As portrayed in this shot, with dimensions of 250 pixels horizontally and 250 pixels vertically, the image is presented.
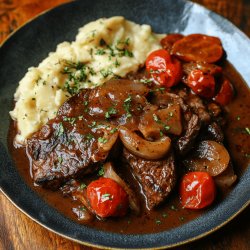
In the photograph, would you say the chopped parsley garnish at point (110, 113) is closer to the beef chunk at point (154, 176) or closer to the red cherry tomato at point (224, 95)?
the beef chunk at point (154, 176)

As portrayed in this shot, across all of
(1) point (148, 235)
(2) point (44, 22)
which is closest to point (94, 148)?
(1) point (148, 235)

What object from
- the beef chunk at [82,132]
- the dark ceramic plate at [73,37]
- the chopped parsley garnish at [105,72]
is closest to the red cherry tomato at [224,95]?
the dark ceramic plate at [73,37]

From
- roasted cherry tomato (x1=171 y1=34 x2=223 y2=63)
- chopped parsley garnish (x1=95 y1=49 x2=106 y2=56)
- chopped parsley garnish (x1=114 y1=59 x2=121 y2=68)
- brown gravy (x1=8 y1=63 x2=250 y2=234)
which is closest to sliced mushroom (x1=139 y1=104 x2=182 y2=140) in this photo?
brown gravy (x1=8 y1=63 x2=250 y2=234)

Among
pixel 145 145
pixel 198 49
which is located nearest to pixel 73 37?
pixel 198 49

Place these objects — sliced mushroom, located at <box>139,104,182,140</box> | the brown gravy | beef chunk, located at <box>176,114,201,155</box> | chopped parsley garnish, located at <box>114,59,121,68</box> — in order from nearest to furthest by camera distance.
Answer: the brown gravy < sliced mushroom, located at <box>139,104,182,140</box> < beef chunk, located at <box>176,114,201,155</box> < chopped parsley garnish, located at <box>114,59,121,68</box>

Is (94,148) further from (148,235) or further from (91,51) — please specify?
(91,51)

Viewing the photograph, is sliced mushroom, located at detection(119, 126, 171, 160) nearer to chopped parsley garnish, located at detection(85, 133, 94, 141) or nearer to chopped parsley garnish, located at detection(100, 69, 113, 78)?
chopped parsley garnish, located at detection(85, 133, 94, 141)

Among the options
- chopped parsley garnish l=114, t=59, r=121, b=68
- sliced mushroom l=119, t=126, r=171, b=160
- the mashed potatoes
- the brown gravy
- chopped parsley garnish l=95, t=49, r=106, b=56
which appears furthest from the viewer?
chopped parsley garnish l=95, t=49, r=106, b=56
